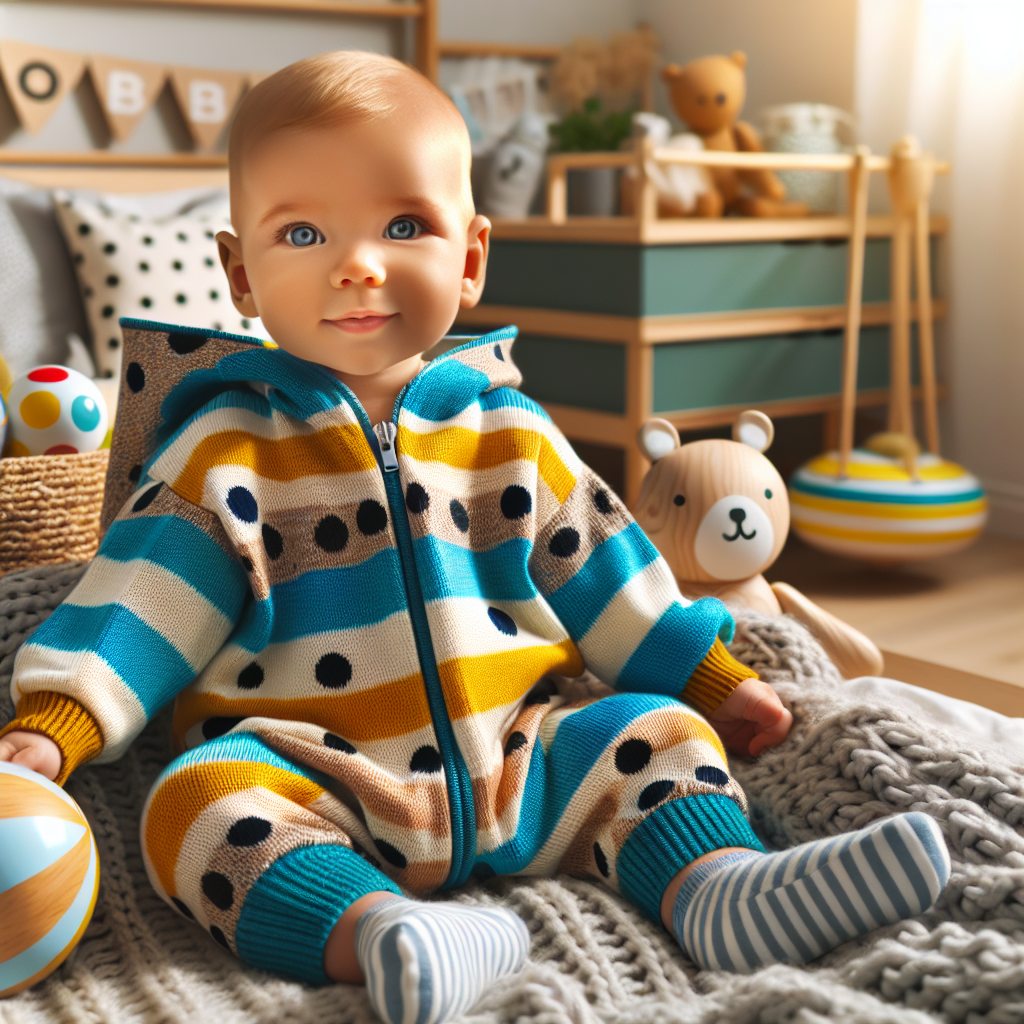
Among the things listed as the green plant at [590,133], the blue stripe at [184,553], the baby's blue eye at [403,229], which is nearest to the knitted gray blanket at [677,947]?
the blue stripe at [184,553]

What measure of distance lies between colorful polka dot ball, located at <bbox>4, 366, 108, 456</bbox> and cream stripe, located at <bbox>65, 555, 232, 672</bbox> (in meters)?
0.31

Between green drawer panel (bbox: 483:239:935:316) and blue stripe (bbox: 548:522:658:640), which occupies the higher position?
green drawer panel (bbox: 483:239:935:316)

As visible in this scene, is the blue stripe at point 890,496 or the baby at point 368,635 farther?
the blue stripe at point 890,496

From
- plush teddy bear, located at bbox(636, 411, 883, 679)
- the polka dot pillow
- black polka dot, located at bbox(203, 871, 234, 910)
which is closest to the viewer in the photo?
black polka dot, located at bbox(203, 871, 234, 910)

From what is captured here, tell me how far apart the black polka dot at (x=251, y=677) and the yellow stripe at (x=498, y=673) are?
0.41ft

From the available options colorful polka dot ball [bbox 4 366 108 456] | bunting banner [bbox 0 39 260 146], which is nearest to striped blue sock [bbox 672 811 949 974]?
colorful polka dot ball [bbox 4 366 108 456]

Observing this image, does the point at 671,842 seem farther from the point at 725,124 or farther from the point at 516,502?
the point at 725,124

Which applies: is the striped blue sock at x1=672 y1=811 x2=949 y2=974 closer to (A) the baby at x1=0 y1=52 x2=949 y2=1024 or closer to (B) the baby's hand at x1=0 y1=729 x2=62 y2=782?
(A) the baby at x1=0 y1=52 x2=949 y2=1024

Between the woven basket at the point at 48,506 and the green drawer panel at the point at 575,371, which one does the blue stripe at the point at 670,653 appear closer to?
the woven basket at the point at 48,506

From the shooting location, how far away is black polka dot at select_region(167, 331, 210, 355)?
868 mm

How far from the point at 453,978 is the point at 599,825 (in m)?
0.20

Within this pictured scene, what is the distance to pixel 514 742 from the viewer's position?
2.59 ft

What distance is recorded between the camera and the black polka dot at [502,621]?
2.69 feet

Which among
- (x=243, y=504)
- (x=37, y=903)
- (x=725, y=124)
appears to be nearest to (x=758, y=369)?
(x=725, y=124)
